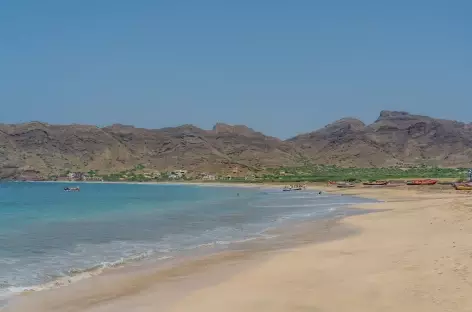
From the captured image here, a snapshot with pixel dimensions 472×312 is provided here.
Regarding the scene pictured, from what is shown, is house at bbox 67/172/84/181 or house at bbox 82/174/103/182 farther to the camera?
house at bbox 67/172/84/181

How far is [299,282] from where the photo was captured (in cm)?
1402

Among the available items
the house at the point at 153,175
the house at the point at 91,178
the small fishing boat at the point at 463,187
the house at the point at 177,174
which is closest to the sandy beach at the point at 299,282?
the small fishing boat at the point at 463,187

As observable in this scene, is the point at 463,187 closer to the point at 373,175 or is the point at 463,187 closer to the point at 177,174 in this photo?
the point at 373,175

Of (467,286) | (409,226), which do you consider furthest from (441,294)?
(409,226)

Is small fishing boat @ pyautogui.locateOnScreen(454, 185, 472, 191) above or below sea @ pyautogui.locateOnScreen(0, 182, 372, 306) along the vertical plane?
above

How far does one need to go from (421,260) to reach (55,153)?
647 feet

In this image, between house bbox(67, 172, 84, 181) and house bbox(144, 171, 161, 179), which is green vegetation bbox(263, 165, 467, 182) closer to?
house bbox(144, 171, 161, 179)

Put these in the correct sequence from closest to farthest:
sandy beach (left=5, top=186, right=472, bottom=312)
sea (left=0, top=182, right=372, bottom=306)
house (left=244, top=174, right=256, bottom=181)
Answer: sandy beach (left=5, top=186, right=472, bottom=312) < sea (left=0, top=182, right=372, bottom=306) < house (left=244, top=174, right=256, bottom=181)

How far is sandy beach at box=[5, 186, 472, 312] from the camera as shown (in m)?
11.6

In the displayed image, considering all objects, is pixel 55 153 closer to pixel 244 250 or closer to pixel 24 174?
pixel 24 174

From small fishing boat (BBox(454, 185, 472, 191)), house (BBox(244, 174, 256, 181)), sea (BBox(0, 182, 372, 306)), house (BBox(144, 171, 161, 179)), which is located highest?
house (BBox(144, 171, 161, 179))

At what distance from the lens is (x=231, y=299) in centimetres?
1245

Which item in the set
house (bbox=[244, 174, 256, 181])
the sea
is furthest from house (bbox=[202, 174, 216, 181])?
the sea

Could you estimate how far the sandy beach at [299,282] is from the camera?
1160 centimetres
